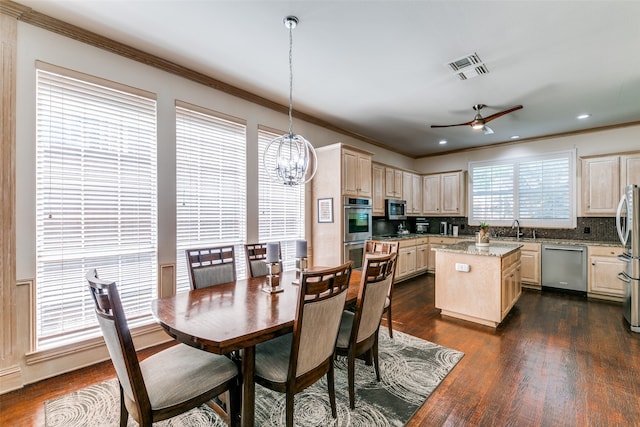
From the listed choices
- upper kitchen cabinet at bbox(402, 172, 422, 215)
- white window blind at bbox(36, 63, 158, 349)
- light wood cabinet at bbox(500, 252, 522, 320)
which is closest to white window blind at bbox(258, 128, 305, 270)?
white window blind at bbox(36, 63, 158, 349)

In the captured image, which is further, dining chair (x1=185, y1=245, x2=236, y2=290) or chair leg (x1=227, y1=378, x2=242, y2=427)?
dining chair (x1=185, y1=245, x2=236, y2=290)

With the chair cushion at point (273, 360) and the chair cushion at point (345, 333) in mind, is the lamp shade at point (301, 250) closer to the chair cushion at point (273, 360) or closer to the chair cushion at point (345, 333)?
the chair cushion at point (345, 333)

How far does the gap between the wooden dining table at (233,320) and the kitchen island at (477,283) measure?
6.94 feet

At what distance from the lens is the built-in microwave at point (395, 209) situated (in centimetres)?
600

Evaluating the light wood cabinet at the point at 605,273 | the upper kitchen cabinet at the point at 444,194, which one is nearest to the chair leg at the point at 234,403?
the light wood cabinet at the point at 605,273

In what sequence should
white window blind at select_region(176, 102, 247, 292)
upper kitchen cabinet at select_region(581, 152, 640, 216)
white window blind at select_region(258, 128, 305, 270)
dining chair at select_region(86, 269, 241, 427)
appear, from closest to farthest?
dining chair at select_region(86, 269, 241, 427) < white window blind at select_region(176, 102, 247, 292) < white window blind at select_region(258, 128, 305, 270) < upper kitchen cabinet at select_region(581, 152, 640, 216)

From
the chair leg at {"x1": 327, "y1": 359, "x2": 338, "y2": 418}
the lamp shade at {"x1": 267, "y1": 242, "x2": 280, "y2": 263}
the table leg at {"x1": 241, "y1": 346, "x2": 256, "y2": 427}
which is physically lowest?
the chair leg at {"x1": 327, "y1": 359, "x2": 338, "y2": 418}

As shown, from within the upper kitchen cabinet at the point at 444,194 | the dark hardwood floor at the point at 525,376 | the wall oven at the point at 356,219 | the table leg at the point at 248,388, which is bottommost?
the dark hardwood floor at the point at 525,376

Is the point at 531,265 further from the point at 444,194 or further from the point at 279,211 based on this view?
the point at 279,211

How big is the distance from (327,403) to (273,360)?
2.30 feet

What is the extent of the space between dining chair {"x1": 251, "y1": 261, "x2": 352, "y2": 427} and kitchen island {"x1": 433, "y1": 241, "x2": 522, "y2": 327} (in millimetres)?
2559

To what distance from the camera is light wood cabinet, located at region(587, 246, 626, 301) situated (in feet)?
14.6

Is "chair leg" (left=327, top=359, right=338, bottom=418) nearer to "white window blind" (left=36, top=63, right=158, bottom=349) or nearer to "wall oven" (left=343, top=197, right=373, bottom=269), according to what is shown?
"white window blind" (left=36, top=63, right=158, bottom=349)

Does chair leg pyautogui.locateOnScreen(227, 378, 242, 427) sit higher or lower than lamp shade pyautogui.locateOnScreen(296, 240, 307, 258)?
lower
